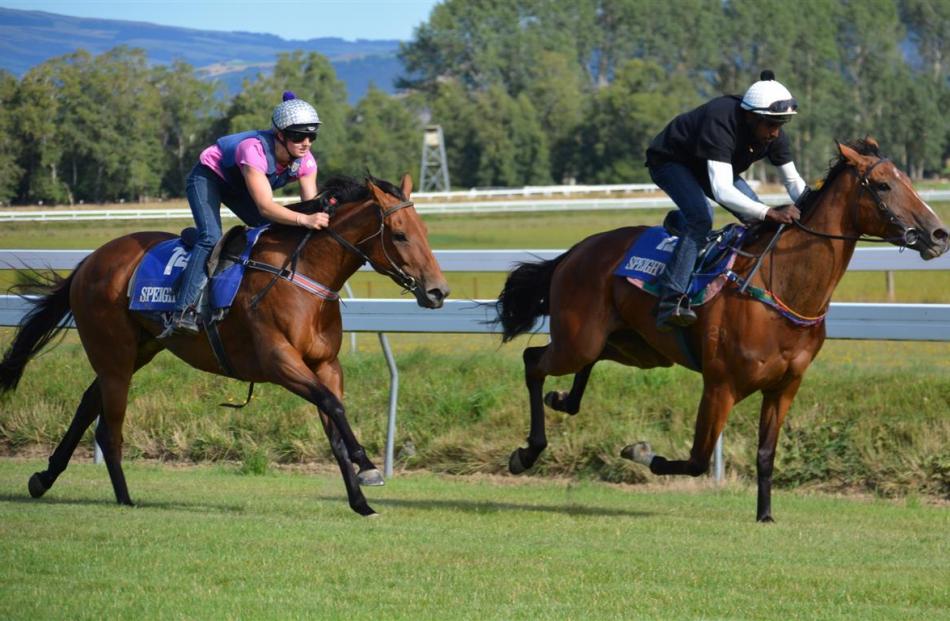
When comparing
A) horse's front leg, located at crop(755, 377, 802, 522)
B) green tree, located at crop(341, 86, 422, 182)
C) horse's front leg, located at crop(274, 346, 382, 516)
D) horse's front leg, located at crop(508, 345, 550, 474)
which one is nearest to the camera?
horse's front leg, located at crop(274, 346, 382, 516)

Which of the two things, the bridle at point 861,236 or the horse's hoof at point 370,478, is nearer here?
the bridle at point 861,236

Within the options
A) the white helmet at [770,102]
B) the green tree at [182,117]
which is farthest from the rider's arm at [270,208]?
the green tree at [182,117]

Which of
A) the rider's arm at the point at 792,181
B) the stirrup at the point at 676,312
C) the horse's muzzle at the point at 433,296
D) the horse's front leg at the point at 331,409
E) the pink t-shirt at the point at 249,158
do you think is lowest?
the horse's front leg at the point at 331,409

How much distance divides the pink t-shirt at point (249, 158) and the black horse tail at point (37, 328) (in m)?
1.53

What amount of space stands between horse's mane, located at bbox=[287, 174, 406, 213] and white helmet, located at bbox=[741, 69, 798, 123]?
2.05 m

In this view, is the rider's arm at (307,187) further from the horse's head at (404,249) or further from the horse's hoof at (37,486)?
the horse's hoof at (37,486)

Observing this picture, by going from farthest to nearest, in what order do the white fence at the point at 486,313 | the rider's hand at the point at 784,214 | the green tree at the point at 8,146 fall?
the green tree at the point at 8,146 → the white fence at the point at 486,313 → the rider's hand at the point at 784,214

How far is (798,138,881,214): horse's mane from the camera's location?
834 cm

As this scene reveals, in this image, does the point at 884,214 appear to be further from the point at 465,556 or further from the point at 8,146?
the point at 8,146

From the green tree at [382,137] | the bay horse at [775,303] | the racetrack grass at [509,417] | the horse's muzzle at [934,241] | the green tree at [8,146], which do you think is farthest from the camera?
the green tree at [382,137]

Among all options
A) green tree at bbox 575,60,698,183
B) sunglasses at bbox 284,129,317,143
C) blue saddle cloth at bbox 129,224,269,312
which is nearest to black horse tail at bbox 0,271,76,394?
blue saddle cloth at bbox 129,224,269,312

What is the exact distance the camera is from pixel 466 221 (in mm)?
45500

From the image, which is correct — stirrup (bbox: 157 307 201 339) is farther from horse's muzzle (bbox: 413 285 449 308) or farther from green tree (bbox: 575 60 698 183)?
green tree (bbox: 575 60 698 183)

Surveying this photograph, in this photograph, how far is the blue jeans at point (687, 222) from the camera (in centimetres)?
847
